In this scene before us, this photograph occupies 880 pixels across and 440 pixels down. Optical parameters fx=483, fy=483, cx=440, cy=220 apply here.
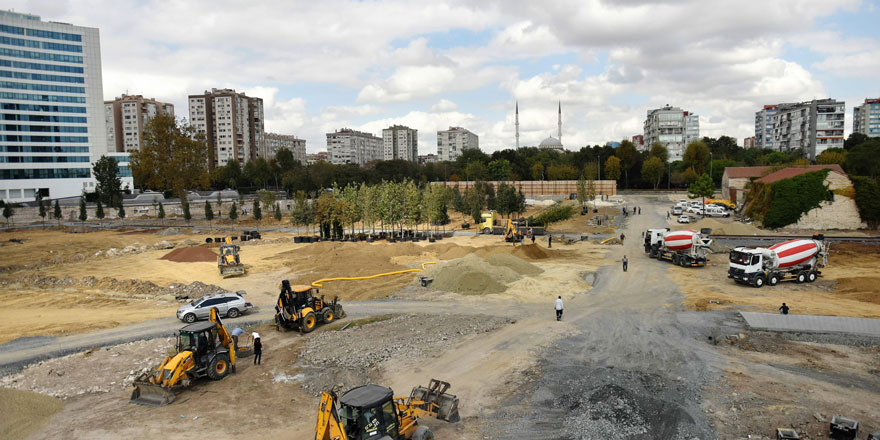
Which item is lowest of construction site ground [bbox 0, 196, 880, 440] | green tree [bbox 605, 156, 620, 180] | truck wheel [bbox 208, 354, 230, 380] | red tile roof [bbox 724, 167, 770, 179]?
construction site ground [bbox 0, 196, 880, 440]

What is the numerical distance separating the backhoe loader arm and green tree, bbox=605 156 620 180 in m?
114

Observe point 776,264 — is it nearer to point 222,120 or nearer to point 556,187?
point 556,187

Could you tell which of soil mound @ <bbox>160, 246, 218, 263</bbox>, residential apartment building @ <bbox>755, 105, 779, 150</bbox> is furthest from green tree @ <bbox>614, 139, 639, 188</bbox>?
soil mound @ <bbox>160, 246, 218, 263</bbox>

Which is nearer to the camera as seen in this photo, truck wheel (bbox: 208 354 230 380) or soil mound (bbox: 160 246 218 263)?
truck wheel (bbox: 208 354 230 380)

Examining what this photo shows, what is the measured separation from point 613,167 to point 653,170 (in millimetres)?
8784

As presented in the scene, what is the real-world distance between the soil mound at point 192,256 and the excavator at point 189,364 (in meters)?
27.6

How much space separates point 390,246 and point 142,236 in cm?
3831

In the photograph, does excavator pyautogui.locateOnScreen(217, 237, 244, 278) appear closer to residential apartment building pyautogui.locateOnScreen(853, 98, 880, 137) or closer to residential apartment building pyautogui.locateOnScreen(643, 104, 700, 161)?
residential apartment building pyautogui.locateOnScreen(643, 104, 700, 161)

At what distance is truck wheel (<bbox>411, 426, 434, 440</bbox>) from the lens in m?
11.8

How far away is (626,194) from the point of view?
10700 cm

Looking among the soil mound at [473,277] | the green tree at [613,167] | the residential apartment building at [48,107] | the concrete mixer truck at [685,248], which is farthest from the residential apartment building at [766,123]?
the residential apartment building at [48,107]

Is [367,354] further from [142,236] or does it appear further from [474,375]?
[142,236]

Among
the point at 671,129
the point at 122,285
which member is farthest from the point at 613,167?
the point at 122,285

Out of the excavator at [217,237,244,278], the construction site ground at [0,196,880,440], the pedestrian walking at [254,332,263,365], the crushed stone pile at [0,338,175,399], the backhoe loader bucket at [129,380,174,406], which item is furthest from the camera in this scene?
the excavator at [217,237,244,278]
